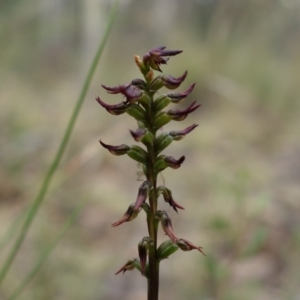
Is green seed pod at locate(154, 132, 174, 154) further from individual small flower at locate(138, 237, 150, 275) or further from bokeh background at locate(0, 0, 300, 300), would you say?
bokeh background at locate(0, 0, 300, 300)

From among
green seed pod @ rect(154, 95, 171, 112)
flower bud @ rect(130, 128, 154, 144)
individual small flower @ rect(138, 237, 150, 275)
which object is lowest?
individual small flower @ rect(138, 237, 150, 275)

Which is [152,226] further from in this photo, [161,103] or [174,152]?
[174,152]

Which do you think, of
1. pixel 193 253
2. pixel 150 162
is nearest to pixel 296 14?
pixel 193 253

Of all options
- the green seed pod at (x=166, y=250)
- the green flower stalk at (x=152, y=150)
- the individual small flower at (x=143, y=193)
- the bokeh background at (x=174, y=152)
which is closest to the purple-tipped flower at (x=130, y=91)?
the green flower stalk at (x=152, y=150)

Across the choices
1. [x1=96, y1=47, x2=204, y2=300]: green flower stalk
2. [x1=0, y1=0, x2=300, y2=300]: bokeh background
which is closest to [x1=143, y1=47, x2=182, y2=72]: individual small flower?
[x1=96, y1=47, x2=204, y2=300]: green flower stalk

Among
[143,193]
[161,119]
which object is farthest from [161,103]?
[143,193]

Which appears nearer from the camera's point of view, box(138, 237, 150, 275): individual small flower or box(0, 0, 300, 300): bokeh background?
box(138, 237, 150, 275): individual small flower

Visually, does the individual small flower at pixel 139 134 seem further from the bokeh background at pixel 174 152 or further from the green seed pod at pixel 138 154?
the bokeh background at pixel 174 152

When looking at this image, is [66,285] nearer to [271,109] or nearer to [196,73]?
[271,109]
